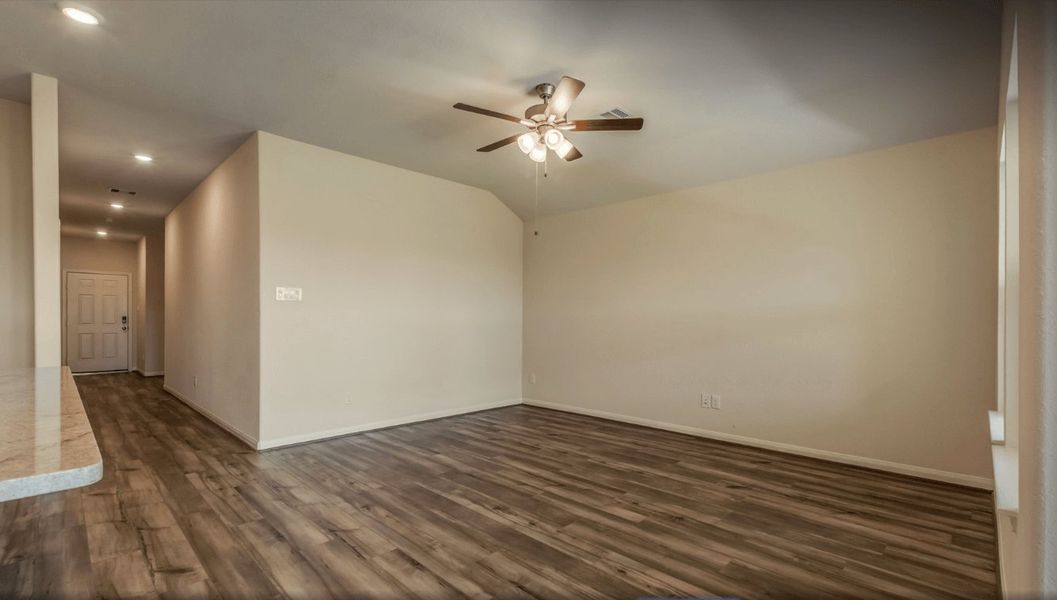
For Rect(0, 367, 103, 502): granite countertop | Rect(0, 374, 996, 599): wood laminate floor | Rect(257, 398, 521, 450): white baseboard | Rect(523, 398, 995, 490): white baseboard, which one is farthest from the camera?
Rect(257, 398, 521, 450): white baseboard

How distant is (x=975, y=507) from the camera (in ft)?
9.63

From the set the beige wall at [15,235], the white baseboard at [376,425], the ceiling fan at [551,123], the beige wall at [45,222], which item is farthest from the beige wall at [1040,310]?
the beige wall at [15,235]

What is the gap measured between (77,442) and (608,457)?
140 inches

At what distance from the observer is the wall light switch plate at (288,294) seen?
424cm

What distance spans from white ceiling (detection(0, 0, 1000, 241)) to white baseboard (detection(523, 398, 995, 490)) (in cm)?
248

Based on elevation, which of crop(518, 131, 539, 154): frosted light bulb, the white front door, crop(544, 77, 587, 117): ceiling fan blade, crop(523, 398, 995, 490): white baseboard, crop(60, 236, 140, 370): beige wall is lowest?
crop(523, 398, 995, 490): white baseboard

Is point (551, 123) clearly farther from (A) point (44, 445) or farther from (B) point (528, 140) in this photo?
(A) point (44, 445)

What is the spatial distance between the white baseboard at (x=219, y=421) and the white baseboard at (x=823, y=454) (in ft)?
11.4

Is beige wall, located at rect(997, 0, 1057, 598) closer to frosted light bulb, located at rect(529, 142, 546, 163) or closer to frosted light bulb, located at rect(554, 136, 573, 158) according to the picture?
frosted light bulb, located at rect(554, 136, 573, 158)

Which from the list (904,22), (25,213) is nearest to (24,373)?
(25,213)

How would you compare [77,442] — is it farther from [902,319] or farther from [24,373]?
[902,319]

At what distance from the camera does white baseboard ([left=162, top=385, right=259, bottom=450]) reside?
4.21m

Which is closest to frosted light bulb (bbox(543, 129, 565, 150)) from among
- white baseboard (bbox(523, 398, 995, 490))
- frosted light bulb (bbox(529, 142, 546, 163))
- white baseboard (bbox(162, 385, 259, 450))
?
frosted light bulb (bbox(529, 142, 546, 163))

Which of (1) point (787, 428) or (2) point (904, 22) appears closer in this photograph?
(2) point (904, 22)
